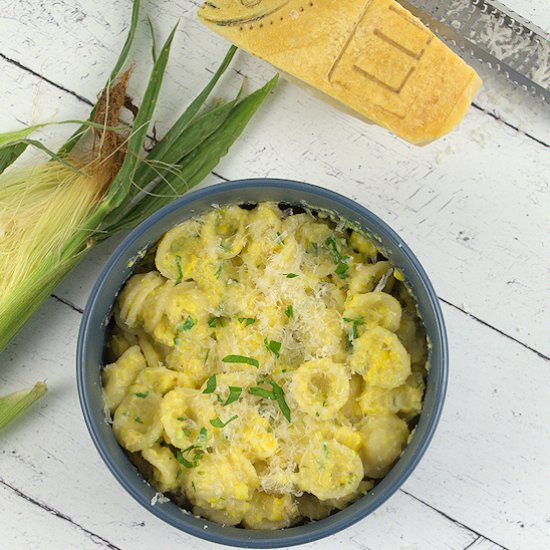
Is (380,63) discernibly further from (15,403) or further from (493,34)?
(15,403)

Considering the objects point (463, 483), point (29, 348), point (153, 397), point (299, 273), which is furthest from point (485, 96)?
point (29, 348)

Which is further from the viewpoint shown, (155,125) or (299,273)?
(155,125)

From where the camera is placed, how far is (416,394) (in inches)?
69.1

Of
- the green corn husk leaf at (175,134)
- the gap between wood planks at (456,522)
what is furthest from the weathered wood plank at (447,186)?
the gap between wood planks at (456,522)

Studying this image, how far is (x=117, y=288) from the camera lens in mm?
1819

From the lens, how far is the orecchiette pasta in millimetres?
1715

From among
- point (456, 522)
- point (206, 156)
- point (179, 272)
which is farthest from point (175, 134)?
point (456, 522)

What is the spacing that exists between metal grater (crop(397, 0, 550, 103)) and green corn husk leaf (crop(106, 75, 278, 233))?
42 cm

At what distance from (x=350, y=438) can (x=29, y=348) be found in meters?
0.84

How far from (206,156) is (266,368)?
0.54 meters

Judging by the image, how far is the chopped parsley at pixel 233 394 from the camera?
1.72 m

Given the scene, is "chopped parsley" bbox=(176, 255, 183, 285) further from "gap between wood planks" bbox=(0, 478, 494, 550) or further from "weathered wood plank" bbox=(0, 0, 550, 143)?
"gap between wood planks" bbox=(0, 478, 494, 550)

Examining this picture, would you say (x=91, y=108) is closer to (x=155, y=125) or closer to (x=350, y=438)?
(x=155, y=125)

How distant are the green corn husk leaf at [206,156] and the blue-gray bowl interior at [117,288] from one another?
0.18 m
